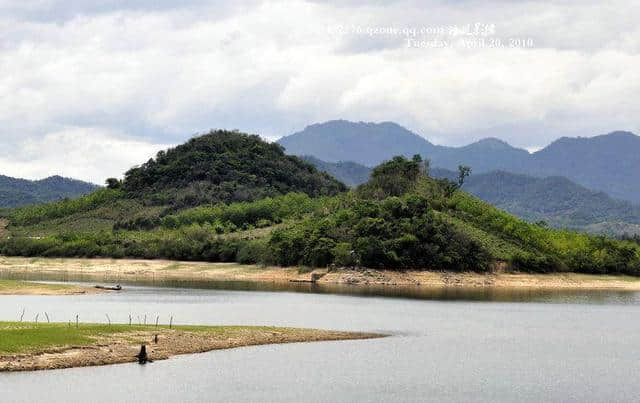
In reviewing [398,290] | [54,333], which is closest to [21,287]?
[54,333]

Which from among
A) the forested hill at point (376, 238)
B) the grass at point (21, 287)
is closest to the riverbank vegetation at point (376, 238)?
the forested hill at point (376, 238)

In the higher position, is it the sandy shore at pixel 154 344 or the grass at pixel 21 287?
the grass at pixel 21 287

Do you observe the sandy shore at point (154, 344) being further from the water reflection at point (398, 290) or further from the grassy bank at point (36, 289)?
the water reflection at point (398, 290)

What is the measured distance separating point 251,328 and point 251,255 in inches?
3100

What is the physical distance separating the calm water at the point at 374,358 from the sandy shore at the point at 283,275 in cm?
3154

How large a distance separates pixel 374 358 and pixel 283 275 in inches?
2962

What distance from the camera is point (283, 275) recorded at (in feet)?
410

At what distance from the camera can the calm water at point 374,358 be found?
40281 millimetres

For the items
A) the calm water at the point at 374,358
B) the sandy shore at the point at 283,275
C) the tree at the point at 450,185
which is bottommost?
the calm water at the point at 374,358

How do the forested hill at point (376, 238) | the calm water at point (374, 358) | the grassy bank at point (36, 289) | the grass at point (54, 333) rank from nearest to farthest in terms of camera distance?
the calm water at point (374, 358)
the grass at point (54, 333)
the grassy bank at point (36, 289)
the forested hill at point (376, 238)

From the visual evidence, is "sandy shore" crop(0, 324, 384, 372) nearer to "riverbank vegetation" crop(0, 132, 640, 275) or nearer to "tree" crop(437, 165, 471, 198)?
"riverbank vegetation" crop(0, 132, 640, 275)

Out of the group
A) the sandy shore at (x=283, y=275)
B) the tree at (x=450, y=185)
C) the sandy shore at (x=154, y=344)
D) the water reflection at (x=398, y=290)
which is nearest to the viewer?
the sandy shore at (x=154, y=344)

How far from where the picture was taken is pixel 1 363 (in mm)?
41250

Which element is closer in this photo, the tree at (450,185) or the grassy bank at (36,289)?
the grassy bank at (36,289)
